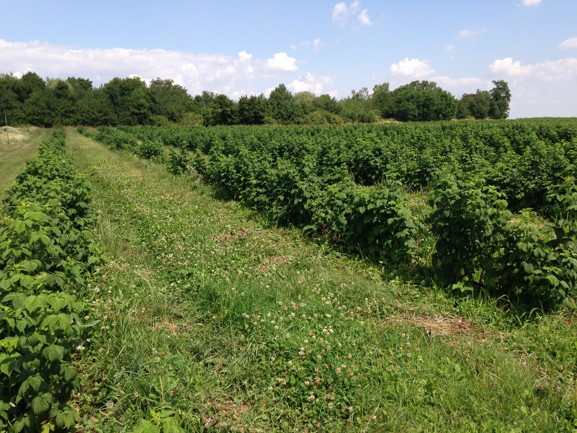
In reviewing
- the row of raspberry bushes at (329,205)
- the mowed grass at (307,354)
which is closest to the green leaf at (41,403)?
the mowed grass at (307,354)

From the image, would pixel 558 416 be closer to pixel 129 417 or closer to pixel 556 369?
pixel 556 369

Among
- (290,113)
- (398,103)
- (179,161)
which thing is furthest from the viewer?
(398,103)

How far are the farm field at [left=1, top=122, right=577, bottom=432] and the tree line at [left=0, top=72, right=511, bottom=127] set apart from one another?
62428 millimetres

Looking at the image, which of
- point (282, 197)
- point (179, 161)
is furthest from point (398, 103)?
point (282, 197)

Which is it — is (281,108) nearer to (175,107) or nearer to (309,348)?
(175,107)

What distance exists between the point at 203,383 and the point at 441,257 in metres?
3.68

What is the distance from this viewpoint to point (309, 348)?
3916 millimetres

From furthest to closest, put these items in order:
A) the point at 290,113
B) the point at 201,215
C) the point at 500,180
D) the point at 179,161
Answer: the point at 290,113 → the point at 179,161 → the point at 500,180 → the point at 201,215

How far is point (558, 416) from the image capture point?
127 inches

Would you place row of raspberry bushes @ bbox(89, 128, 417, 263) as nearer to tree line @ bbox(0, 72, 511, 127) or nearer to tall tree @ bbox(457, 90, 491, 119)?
tree line @ bbox(0, 72, 511, 127)

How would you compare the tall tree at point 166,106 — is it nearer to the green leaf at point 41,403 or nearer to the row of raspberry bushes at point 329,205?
the row of raspberry bushes at point 329,205

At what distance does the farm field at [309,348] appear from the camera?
3.30 m

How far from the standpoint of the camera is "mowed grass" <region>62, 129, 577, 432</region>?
3291 mm

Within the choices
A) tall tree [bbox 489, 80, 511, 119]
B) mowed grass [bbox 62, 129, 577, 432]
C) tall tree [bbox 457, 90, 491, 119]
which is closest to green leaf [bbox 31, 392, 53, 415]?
A: mowed grass [bbox 62, 129, 577, 432]
